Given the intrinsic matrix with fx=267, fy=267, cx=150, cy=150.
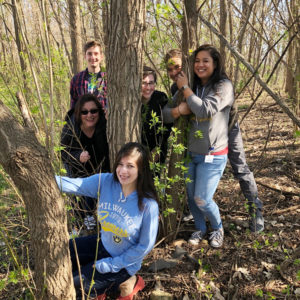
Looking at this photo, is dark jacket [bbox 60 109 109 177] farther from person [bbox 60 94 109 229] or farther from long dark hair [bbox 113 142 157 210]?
long dark hair [bbox 113 142 157 210]

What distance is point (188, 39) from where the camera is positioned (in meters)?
2.27

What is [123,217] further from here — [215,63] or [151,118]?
[215,63]

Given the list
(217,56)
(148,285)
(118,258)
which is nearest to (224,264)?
(148,285)

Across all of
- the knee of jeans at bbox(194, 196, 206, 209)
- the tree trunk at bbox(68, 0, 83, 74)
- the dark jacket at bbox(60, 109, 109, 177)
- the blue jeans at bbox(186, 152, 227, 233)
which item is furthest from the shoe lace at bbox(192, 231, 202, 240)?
the tree trunk at bbox(68, 0, 83, 74)

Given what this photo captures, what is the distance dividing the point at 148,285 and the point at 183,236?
703mm

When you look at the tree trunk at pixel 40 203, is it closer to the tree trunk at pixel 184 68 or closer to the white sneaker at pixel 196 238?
the tree trunk at pixel 184 68

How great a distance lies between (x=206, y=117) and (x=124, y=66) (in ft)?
2.44

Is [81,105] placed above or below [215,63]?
below

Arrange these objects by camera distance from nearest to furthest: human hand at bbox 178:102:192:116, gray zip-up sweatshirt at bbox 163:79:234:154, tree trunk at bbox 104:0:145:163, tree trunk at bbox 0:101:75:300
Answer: tree trunk at bbox 0:101:75:300, tree trunk at bbox 104:0:145:163, gray zip-up sweatshirt at bbox 163:79:234:154, human hand at bbox 178:102:192:116

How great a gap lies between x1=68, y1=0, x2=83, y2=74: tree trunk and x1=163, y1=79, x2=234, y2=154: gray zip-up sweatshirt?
4241mm

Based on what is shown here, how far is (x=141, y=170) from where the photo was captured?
1970 mm

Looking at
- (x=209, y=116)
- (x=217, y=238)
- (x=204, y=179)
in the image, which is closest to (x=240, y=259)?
(x=217, y=238)

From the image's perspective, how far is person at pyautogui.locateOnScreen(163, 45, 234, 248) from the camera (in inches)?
83.7

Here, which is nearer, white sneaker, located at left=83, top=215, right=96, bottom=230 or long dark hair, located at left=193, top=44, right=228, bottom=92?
long dark hair, located at left=193, top=44, right=228, bottom=92
